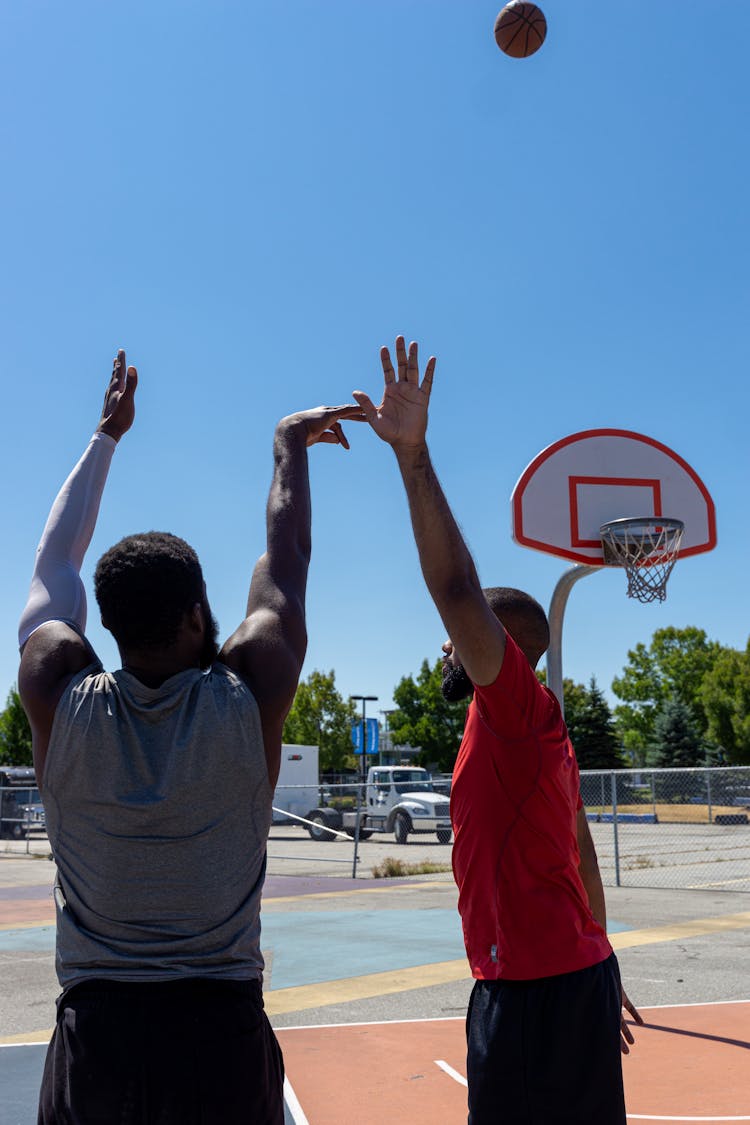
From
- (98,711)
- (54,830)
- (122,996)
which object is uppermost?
(98,711)

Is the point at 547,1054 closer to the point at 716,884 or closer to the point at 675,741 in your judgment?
the point at 716,884

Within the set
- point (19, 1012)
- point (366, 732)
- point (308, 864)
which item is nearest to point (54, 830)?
point (19, 1012)

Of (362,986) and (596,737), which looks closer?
(362,986)

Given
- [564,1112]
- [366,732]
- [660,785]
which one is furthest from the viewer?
[366,732]

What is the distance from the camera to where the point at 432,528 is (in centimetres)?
274

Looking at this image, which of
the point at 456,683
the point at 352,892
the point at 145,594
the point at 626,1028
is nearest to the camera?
the point at 145,594

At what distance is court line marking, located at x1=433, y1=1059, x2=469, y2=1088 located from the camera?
5.83 meters

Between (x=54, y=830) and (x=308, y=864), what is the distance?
67.5ft

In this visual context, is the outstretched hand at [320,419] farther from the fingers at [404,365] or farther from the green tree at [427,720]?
the green tree at [427,720]

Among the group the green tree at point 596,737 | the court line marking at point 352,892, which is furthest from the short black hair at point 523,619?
the green tree at point 596,737

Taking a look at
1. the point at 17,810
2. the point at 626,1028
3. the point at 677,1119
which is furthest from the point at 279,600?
the point at 17,810

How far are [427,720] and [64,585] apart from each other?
70.3 m

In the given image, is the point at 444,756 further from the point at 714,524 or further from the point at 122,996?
the point at 122,996

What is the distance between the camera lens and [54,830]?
77.7 inches
